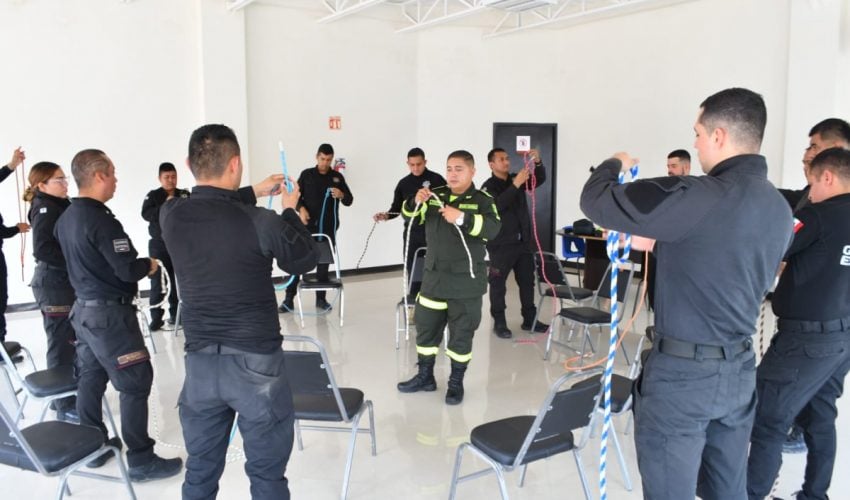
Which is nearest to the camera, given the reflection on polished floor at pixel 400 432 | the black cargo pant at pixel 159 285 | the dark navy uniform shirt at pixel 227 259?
the dark navy uniform shirt at pixel 227 259

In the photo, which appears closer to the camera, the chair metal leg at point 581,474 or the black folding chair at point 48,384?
the chair metal leg at point 581,474

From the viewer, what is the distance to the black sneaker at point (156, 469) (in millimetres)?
3104

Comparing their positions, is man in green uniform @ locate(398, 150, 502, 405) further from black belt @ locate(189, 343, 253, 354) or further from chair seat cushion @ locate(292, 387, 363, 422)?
black belt @ locate(189, 343, 253, 354)

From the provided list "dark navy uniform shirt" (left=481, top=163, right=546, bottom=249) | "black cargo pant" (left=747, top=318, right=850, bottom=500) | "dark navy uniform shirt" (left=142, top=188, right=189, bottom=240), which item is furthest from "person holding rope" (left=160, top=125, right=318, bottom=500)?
"dark navy uniform shirt" (left=142, top=188, right=189, bottom=240)

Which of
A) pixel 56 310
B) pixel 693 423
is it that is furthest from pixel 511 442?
pixel 56 310

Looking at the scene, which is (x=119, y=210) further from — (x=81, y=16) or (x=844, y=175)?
(x=844, y=175)

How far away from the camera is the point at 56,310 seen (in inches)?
148

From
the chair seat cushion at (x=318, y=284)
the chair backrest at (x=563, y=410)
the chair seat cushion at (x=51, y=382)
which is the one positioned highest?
the chair backrest at (x=563, y=410)

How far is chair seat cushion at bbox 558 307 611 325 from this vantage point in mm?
4773

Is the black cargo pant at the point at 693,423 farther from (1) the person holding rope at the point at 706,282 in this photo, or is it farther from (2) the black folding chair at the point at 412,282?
(2) the black folding chair at the point at 412,282

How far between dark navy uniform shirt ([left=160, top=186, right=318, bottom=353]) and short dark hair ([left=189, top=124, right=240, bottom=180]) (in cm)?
6

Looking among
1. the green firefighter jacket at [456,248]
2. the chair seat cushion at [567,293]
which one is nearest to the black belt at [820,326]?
the green firefighter jacket at [456,248]

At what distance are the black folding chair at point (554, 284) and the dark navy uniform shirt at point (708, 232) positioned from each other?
3549mm

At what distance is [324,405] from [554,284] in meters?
3.39
